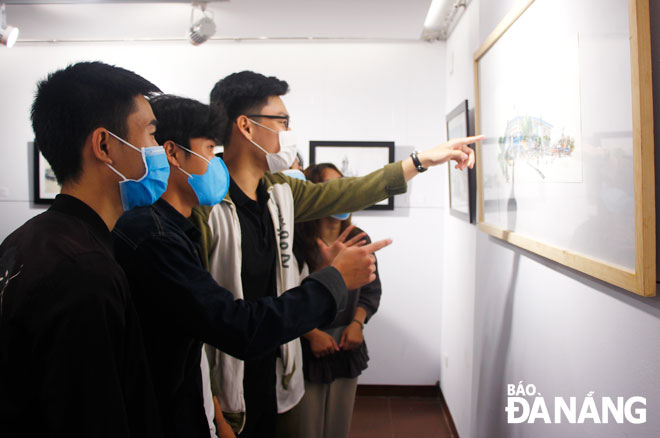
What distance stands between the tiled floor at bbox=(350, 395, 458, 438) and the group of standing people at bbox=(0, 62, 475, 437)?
3.78ft

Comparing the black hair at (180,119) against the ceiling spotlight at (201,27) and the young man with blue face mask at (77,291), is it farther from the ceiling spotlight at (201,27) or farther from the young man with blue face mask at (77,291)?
the ceiling spotlight at (201,27)

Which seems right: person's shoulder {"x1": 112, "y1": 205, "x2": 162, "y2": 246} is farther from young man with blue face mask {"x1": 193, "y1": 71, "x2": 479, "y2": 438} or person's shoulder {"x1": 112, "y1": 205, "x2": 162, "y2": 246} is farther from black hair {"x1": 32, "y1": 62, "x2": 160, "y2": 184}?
young man with blue face mask {"x1": 193, "y1": 71, "x2": 479, "y2": 438}

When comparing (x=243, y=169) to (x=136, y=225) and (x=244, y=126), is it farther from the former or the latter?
(x=136, y=225)

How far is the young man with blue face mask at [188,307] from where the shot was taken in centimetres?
105

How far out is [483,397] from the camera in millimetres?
2080

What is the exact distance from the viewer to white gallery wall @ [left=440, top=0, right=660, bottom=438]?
0.92 metres

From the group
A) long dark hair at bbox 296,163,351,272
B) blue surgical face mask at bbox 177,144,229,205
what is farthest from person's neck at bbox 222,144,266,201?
long dark hair at bbox 296,163,351,272

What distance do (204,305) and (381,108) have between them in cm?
277

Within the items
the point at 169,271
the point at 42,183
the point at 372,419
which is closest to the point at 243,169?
A: the point at 169,271

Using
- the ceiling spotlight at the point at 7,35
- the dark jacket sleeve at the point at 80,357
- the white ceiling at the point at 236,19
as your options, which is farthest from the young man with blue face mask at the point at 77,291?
the ceiling spotlight at the point at 7,35

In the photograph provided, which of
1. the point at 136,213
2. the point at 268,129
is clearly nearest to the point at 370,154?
the point at 268,129

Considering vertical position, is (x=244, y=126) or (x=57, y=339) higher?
(x=244, y=126)

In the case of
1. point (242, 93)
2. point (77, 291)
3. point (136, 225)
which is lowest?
point (77, 291)

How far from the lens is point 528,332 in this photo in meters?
1.49
